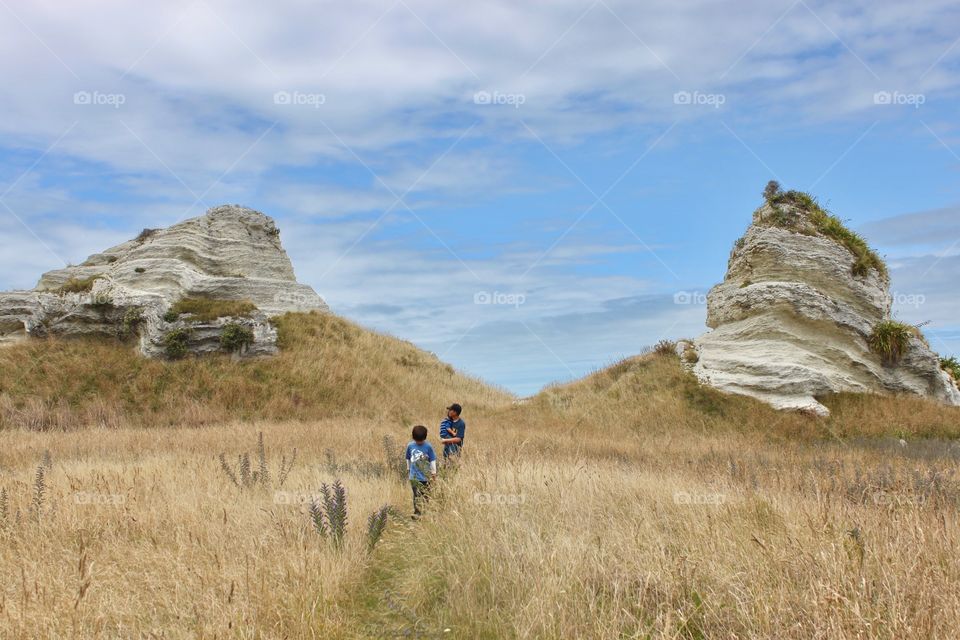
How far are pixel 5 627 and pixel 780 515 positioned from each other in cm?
764

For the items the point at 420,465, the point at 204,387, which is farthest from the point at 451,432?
the point at 204,387

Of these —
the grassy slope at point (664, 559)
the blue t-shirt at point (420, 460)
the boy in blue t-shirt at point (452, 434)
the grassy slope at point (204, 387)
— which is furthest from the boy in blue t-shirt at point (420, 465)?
the grassy slope at point (204, 387)

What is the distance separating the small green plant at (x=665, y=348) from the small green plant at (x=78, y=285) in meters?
29.7

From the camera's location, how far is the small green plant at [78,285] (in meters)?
33.8

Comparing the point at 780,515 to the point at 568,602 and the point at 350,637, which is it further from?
the point at 350,637

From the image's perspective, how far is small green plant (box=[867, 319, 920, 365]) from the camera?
25.4 meters

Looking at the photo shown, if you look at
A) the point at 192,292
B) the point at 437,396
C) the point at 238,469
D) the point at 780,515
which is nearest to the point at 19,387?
the point at 192,292

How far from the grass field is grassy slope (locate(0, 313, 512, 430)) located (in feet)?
45.7

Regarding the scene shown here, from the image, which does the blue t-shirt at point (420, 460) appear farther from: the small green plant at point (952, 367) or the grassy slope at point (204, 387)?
the small green plant at point (952, 367)

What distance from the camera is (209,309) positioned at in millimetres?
33000

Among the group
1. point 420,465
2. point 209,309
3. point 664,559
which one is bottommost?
point 664,559

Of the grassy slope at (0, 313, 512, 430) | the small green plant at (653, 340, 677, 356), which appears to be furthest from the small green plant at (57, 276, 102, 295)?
the small green plant at (653, 340, 677, 356)

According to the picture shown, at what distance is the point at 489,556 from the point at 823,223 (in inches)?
1069

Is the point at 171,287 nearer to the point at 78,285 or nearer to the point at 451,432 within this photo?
the point at 78,285
